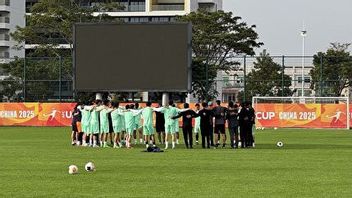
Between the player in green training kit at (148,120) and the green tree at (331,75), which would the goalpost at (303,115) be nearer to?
the green tree at (331,75)

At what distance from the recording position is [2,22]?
110 m

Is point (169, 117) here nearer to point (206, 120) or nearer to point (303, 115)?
point (206, 120)

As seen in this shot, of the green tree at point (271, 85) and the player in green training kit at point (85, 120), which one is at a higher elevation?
the green tree at point (271, 85)

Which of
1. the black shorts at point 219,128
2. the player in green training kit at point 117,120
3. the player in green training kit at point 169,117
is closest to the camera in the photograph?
the player in green training kit at point 169,117

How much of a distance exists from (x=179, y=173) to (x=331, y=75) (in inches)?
1754

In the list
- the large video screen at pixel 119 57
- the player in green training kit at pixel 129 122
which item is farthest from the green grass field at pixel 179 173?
the large video screen at pixel 119 57

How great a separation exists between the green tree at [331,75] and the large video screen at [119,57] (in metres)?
26.9

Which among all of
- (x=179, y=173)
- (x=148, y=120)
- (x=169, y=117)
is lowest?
(x=179, y=173)

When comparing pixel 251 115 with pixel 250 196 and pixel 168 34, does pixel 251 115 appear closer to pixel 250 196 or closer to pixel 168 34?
pixel 168 34

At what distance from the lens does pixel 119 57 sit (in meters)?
36.2

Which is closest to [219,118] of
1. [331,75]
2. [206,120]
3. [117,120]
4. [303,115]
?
[206,120]

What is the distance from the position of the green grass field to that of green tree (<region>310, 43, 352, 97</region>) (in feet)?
104

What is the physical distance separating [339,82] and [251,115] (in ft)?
106

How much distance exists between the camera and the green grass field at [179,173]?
50.7ft
